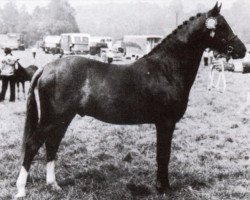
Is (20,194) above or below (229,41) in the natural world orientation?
below

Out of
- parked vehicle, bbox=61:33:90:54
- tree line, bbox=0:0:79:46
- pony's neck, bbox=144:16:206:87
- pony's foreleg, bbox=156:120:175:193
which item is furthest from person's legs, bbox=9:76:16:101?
tree line, bbox=0:0:79:46

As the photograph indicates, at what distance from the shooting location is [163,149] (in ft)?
21.1

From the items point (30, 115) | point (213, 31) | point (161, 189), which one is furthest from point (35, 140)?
point (213, 31)

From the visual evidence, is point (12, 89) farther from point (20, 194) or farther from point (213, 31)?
point (213, 31)

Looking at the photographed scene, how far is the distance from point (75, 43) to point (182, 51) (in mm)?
49897

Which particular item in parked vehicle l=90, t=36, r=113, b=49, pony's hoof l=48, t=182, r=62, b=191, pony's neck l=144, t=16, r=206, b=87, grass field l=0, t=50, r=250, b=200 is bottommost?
grass field l=0, t=50, r=250, b=200

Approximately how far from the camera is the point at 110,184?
6.87 m

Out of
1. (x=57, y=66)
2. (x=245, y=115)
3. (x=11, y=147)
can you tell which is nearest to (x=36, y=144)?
(x=57, y=66)

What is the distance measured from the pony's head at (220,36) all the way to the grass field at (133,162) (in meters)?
2.21

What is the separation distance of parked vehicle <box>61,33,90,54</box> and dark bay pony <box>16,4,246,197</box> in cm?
4742

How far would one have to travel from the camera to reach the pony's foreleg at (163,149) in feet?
20.8

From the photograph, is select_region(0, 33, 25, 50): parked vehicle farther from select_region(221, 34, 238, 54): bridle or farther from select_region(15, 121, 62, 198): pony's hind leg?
select_region(221, 34, 238, 54): bridle

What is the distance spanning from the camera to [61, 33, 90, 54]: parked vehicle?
5412 cm

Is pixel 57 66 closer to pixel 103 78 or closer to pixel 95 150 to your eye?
pixel 103 78
